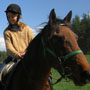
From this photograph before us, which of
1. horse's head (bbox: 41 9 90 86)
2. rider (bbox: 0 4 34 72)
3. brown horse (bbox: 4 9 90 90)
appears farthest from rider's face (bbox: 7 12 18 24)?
horse's head (bbox: 41 9 90 86)

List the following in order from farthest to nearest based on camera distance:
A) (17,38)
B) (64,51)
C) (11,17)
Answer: (11,17), (17,38), (64,51)

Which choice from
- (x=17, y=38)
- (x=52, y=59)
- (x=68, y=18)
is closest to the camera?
(x=52, y=59)

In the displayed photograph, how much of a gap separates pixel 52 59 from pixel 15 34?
179 centimetres

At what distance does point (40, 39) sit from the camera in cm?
434

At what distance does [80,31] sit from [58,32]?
282 feet

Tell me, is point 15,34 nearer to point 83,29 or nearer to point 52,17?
point 52,17

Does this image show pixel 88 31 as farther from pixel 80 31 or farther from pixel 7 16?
pixel 7 16

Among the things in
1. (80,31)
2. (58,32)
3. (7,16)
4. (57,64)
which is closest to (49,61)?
(57,64)

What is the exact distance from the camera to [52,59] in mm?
3914

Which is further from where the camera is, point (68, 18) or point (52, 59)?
point (68, 18)

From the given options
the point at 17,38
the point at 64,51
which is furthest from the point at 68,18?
the point at 17,38

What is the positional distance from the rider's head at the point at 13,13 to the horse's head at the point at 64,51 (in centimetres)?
157

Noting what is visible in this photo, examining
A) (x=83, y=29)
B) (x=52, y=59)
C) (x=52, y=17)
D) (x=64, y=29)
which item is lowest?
(x=83, y=29)

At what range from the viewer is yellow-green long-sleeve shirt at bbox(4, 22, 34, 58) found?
5188 millimetres
